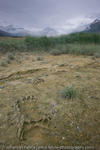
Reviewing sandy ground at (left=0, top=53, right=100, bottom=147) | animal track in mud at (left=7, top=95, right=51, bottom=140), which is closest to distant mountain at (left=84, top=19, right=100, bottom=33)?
sandy ground at (left=0, top=53, right=100, bottom=147)

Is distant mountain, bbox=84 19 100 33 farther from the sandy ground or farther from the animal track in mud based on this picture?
the animal track in mud

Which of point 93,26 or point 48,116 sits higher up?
point 93,26

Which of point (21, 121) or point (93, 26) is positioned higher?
point (93, 26)

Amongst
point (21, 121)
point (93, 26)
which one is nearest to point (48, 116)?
point (21, 121)

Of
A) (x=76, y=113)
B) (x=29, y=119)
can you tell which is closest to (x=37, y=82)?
(x=29, y=119)

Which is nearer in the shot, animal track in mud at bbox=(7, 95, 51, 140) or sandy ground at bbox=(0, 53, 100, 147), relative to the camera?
sandy ground at bbox=(0, 53, 100, 147)

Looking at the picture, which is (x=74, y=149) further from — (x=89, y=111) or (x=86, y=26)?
(x=86, y=26)

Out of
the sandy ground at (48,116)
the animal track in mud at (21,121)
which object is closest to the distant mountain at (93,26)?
the sandy ground at (48,116)

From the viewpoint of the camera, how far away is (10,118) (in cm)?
135

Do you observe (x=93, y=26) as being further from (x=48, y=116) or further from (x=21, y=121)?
(x=21, y=121)

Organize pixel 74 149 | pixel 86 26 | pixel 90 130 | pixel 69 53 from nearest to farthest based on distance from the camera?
pixel 74 149, pixel 90 130, pixel 69 53, pixel 86 26

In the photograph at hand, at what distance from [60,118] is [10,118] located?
29.0 inches

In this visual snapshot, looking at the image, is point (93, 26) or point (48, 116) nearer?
point (48, 116)

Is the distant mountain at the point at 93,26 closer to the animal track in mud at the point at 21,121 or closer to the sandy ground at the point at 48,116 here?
the sandy ground at the point at 48,116
